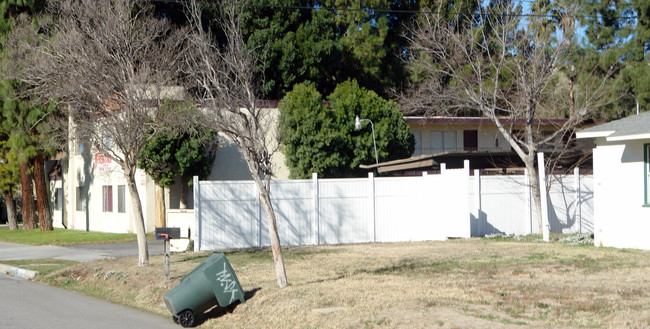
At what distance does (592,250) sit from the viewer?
670 inches

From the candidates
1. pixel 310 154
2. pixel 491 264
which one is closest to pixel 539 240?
pixel 491 264

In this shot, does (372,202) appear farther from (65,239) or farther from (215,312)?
(65,239)

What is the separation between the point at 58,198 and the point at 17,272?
26007 mm

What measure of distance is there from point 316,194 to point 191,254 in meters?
4.25

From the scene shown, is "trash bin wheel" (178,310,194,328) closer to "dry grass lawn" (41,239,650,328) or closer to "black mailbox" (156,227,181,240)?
"dry grass lawn" (41,239,650,328)

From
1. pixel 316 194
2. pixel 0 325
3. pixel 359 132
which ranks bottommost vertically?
pixel 0 325

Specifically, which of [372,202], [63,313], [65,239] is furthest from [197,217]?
[65,239]

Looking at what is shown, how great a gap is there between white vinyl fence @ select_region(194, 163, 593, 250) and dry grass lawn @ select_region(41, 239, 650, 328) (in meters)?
1.56

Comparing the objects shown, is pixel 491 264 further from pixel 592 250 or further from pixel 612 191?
pixel 612 191

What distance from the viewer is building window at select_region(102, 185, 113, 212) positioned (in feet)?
112

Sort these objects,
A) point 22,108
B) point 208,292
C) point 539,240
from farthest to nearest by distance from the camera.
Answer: point 22,108 → point 539,240 → point 208,292

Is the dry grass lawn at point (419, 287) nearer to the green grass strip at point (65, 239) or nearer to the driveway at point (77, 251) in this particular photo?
the driveway at point (77, 251)

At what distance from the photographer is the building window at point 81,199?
123 feet

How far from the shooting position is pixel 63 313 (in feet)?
38.7
